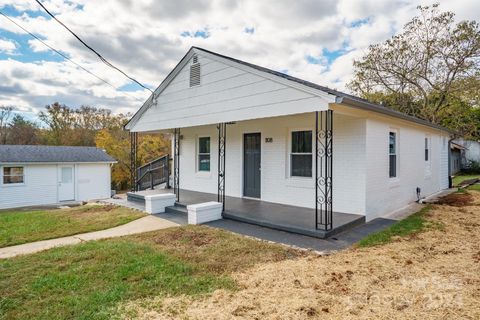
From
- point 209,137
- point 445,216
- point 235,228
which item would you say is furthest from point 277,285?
point 209,137

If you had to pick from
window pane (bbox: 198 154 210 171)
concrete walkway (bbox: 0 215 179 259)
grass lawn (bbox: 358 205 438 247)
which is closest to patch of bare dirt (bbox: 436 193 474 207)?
grass lawn (bbox: 358 205 438 247)

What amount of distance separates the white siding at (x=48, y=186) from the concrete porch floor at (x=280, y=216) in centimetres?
1605

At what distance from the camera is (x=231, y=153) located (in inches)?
392

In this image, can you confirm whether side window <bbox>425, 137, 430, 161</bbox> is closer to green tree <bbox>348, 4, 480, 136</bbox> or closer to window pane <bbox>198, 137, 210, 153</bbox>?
window pane <bbox>198, 137, 210, 153</bbox>

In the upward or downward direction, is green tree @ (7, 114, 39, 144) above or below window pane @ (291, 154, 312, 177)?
above

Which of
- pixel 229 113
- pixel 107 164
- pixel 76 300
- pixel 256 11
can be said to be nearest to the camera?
pixel 76 300

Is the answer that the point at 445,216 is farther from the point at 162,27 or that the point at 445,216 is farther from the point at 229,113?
the point at 162,27

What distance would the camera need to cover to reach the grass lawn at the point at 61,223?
6149 mm

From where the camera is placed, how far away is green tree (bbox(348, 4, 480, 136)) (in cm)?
1720

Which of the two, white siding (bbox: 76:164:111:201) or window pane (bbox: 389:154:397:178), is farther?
white siding (bbox: 76:164:111:201)

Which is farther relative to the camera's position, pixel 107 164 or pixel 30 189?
pixel 107 164

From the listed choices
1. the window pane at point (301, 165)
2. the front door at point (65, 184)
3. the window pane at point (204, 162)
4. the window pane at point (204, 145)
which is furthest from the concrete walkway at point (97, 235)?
the front door at point (65, 184)

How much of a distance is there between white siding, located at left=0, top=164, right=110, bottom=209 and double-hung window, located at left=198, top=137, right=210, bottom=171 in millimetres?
14755

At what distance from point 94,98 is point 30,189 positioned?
10.1m
